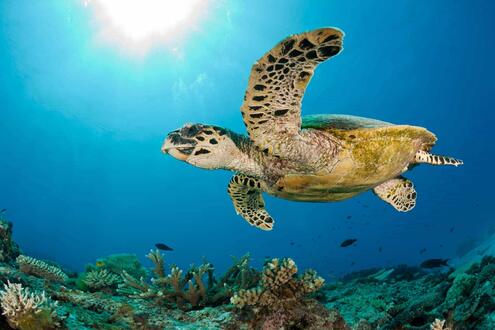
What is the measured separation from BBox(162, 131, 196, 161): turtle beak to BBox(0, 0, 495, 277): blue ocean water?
36486mm

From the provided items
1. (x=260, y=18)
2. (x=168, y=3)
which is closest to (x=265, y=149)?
(x=168, y=3)

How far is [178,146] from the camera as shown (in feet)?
11.1

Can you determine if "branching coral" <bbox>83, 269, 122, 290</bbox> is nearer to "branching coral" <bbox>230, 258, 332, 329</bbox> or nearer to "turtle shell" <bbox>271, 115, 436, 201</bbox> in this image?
"branching coral" <bbox>230, 258, 332, 329</bbox>

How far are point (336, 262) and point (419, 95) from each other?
41537 millimetres

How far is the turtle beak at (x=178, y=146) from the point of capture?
11.1ft

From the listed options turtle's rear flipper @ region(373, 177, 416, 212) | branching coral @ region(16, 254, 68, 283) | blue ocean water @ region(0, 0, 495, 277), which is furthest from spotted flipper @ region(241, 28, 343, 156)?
blue ocean water @ region(0, 0, 495, 277)

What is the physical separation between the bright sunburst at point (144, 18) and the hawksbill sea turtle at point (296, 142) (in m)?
33.3

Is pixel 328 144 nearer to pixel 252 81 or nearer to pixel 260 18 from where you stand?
pixel 252 81

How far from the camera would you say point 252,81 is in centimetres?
286

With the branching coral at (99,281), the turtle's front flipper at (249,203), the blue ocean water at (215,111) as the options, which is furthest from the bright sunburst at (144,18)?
the branching coral at (99,281)

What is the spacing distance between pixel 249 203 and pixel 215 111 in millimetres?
52349

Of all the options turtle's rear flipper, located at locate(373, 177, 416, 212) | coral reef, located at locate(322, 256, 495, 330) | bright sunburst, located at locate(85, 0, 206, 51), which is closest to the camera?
coral reef, located at locate(322, 256, 495, 330)

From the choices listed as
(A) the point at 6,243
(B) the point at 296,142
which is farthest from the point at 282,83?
(A) the point at 6,243

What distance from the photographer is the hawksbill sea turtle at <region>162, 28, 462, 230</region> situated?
2.68 meters
